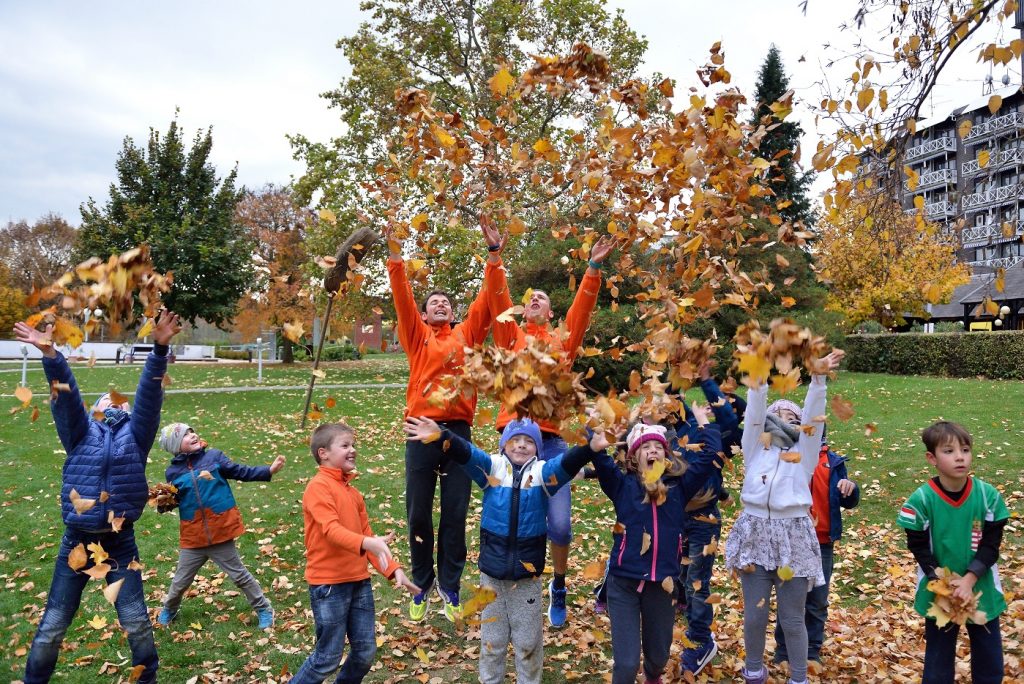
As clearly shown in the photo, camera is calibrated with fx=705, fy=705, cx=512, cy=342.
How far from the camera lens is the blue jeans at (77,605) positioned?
149 inches

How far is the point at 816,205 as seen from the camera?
34.1m

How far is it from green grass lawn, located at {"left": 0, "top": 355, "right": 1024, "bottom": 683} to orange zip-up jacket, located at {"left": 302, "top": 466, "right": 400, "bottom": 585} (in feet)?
3.34

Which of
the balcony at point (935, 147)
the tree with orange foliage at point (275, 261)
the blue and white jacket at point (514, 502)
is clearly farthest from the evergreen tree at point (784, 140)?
the blue and white jacket at point (514, 502)

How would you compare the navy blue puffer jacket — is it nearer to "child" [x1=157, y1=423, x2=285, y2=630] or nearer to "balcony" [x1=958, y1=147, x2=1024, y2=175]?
"child" [x1=157, y1=423, x2=285, y2=630]

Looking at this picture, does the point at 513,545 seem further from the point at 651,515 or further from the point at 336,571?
the point at 336,571

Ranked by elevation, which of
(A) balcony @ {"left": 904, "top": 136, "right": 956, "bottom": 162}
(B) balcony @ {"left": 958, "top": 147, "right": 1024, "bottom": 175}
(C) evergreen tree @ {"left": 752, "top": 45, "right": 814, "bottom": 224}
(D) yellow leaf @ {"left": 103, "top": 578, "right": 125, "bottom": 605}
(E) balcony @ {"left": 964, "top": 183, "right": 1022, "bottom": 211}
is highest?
(A) balcony @ {"left": 904, "top": 136, "right": 956, "bottom": 162}

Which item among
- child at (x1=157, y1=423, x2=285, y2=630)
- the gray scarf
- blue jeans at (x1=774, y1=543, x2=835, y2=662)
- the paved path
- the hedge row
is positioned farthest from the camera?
the hedge row

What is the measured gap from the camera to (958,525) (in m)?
3.45

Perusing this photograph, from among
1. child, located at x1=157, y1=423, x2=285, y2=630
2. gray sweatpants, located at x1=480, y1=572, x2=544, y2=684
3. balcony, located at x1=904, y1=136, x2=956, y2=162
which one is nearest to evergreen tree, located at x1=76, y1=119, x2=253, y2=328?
child, located at x1=157, y1=423, x2=285, y2=630

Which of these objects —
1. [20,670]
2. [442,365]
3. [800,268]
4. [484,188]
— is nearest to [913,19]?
[484,188]

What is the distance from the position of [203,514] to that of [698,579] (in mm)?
3409

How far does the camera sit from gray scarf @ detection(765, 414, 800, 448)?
12.7ft

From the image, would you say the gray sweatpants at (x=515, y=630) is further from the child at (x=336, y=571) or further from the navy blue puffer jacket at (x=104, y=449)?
the navy blue puffer jacket at (x=104, y=449)

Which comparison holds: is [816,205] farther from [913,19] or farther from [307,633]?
[307,633]
